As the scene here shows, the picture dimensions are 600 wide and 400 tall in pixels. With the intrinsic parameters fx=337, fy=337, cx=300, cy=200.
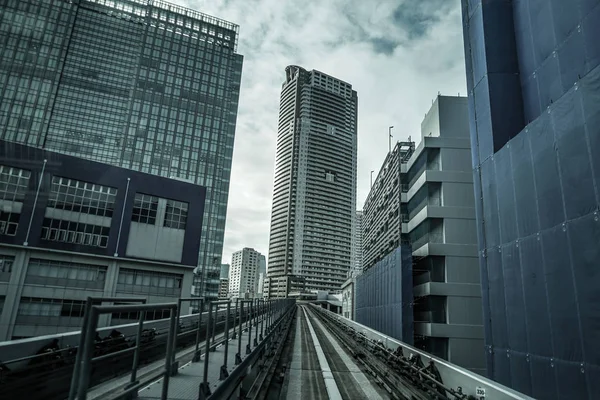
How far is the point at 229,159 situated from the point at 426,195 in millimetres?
78834

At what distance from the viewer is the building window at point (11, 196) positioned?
98.6 ft

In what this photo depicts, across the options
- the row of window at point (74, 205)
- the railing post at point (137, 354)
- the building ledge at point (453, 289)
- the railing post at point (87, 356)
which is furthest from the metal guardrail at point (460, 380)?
the row of window at point (74, 205)

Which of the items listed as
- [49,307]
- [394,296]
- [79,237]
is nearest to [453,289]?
[394,296]

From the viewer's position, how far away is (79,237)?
32.9m

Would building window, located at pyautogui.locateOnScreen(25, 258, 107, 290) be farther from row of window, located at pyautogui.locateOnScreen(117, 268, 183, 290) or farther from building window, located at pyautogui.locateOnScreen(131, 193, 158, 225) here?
building window, located at pyautogui.locateOnScreen(131, 193, 158, 225)

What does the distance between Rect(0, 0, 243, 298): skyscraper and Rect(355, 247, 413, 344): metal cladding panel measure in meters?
65.6

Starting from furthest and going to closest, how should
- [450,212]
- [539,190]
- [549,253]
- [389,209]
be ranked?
[389,209], [450,212], [539,190], [549,253]

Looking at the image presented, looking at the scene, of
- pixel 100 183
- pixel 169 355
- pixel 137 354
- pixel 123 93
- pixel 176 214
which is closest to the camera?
pixel 137 354

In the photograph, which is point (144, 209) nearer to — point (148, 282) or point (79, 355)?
point (148, 282)

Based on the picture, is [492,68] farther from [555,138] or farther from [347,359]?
[347,359]

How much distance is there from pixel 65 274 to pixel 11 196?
8442mm

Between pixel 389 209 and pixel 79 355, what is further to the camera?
pixel 389 209

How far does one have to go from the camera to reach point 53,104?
88.2m

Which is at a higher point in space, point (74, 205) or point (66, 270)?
point (74, 205)
